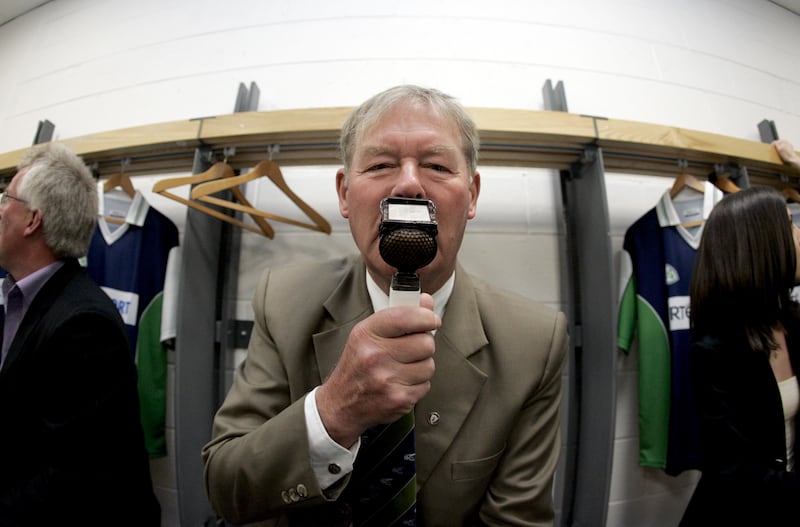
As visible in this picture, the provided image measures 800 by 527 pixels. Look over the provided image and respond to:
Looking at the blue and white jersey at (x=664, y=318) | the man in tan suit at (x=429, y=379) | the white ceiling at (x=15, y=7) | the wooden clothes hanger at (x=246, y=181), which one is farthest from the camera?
the white ceiling at (x=15, y=7)

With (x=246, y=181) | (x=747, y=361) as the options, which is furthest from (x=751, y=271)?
(x=246, y=181)

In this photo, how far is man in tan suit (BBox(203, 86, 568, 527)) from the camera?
1.36 feet

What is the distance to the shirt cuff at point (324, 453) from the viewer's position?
1.28ft

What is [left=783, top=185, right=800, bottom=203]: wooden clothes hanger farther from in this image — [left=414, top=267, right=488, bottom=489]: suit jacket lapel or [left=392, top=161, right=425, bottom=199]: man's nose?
[left=392, top=161, right=425, bottom=199]: man's nose

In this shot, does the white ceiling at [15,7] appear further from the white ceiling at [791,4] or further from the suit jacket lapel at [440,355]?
the white ceiling at [791,4]

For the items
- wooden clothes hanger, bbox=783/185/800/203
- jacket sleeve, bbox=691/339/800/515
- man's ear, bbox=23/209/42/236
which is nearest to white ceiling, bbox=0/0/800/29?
wooden clothes hanger, bbox=783/185/800/203

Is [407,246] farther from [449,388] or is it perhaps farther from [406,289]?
[449,388]

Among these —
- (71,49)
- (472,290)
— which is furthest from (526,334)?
(71,49)

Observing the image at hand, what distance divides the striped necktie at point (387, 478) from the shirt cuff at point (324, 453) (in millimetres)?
91

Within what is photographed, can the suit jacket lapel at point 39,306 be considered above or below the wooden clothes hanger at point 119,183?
below

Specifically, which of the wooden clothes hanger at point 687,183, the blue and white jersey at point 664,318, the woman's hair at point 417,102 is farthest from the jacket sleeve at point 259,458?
the wooden clothes hanger at point 687,183

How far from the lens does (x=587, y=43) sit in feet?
4.15

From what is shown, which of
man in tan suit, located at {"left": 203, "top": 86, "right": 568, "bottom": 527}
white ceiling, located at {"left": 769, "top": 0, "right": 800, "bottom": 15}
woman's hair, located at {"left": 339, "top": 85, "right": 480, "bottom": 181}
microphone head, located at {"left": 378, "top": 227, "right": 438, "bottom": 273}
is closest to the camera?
microphone head, located at {"left": 378, "top": 227, "right": 438, "bottom": 273}

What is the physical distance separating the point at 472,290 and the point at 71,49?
223 cm
